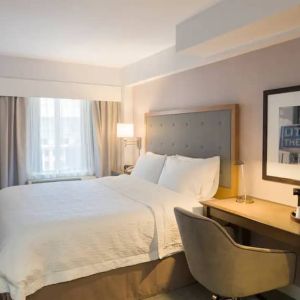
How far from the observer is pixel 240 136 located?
3.04 m

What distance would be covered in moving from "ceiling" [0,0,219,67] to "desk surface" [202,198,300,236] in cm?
164

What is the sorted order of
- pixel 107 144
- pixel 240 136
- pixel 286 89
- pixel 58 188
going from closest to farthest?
pixel 286 89
pixel 240 136
pixel 58 188
pixel 107 144

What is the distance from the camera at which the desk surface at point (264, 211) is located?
2.08 meters

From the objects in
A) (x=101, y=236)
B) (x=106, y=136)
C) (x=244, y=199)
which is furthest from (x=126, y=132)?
(x=101, y=236)

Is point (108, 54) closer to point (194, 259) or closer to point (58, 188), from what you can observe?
point (58, 188)

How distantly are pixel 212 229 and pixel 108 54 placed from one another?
10.0 feet

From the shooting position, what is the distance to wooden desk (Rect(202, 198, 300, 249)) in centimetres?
200

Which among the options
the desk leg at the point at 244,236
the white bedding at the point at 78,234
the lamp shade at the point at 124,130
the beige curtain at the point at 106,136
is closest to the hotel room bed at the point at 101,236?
the white bedding at the point at 78,234

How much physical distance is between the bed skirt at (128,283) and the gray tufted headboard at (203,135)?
90 cm

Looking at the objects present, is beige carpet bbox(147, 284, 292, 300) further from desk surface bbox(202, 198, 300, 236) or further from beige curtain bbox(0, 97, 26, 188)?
beige curtain bbox(0, 97, 26, 188)

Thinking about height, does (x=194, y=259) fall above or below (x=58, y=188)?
below

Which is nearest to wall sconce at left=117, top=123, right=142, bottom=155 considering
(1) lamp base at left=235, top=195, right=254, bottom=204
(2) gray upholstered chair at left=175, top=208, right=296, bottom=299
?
(1) lamp base at left=235, top=195, right=254, bottom=204

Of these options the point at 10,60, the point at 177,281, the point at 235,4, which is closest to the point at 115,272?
the point at 177,281

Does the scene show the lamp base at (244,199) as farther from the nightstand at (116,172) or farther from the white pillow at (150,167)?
the nightstand at (116,172)
